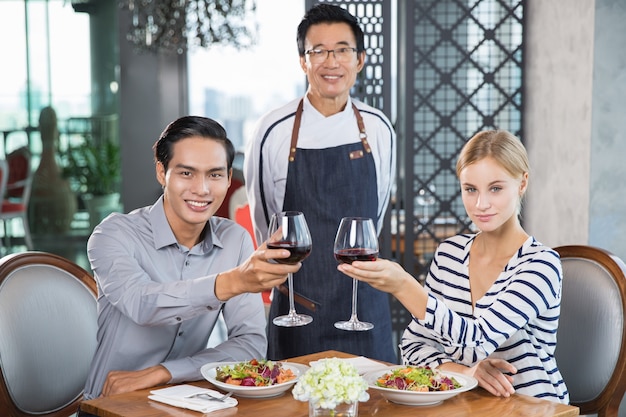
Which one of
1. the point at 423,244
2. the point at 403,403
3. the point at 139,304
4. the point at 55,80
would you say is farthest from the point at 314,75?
the point at 55,80

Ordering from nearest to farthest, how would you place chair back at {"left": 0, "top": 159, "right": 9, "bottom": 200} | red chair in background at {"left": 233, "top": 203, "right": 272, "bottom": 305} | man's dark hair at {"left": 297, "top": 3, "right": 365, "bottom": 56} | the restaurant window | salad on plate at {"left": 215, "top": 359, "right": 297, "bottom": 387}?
salad on plate at {"left": 215, "top": 359, "right": 297, "bottom": 387} → man's dark hair at {"left": 297, "top": 3, "right": 365, "bottom": 56} → red chair in background at {"left": 233, "top": 203, "right": 272, "bottom": 305} → chair back at {"left": 0, "top": 159, "right": 9, "bottom": 200} → the restaurant window

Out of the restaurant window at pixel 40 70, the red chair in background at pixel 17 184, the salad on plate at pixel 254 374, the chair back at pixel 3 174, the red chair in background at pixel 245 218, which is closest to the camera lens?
the salad on plate at pixel 254 374

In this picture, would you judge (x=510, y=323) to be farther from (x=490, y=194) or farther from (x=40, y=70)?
(x=40, y=70)

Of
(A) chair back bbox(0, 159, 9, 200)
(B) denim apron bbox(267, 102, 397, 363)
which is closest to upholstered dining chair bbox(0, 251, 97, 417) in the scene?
(B) denim apron bbox(267, 102, 397, 363)

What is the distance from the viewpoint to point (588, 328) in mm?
2385

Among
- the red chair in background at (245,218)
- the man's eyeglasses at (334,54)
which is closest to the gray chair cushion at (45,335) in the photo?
the man's eyeglasses at (334,54)

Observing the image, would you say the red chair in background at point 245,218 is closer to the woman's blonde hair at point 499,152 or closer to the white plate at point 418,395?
the woman's blonde hair at point 499,152

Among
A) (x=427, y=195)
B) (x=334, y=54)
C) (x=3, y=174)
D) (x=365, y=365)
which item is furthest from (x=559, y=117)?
(x=3, y=174)

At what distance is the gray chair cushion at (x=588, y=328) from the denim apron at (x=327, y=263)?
27.0 inches

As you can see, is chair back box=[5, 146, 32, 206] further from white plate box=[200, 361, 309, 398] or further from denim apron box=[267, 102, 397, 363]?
white plate box=[200, 361, 309, 398]

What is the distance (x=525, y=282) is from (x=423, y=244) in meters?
2.32

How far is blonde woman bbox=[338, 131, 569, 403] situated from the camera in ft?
6.50

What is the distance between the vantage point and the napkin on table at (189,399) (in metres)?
1.81

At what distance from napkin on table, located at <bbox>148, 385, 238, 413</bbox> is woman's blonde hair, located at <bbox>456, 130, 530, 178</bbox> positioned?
3.03 ft
